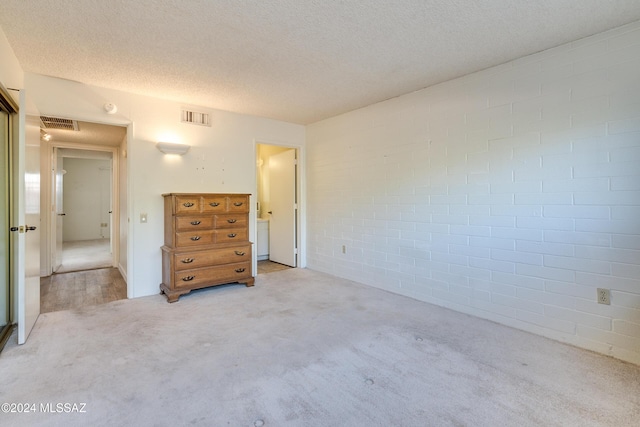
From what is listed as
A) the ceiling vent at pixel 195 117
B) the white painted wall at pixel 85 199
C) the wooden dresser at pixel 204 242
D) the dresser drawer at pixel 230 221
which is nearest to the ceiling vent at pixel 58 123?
the ceiling vent at pixel 195 117

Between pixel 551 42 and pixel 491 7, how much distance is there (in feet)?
2.80

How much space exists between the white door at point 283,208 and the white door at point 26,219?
329 centimetres

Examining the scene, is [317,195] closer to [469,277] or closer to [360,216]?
[360,216]

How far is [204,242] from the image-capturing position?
386 cm

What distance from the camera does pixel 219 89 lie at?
3561mm

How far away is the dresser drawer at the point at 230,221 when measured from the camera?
13.0 feet

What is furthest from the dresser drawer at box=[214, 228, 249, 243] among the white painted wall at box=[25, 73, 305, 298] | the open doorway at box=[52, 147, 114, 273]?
the open doorway at box=[52, 147, 114, 273]

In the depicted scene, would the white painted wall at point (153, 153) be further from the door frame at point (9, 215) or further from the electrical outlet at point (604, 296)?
the electrical outlet at point (604, 296)

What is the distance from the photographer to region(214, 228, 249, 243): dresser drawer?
3.97 m

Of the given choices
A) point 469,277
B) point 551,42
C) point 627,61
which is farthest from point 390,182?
point 627,61

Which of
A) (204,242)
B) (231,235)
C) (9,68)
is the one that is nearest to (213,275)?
(204,242)

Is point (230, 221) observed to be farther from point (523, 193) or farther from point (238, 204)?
point (523, 193)

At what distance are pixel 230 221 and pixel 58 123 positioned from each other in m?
2.49

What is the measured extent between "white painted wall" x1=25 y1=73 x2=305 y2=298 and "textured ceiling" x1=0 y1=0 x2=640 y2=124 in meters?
0.21
